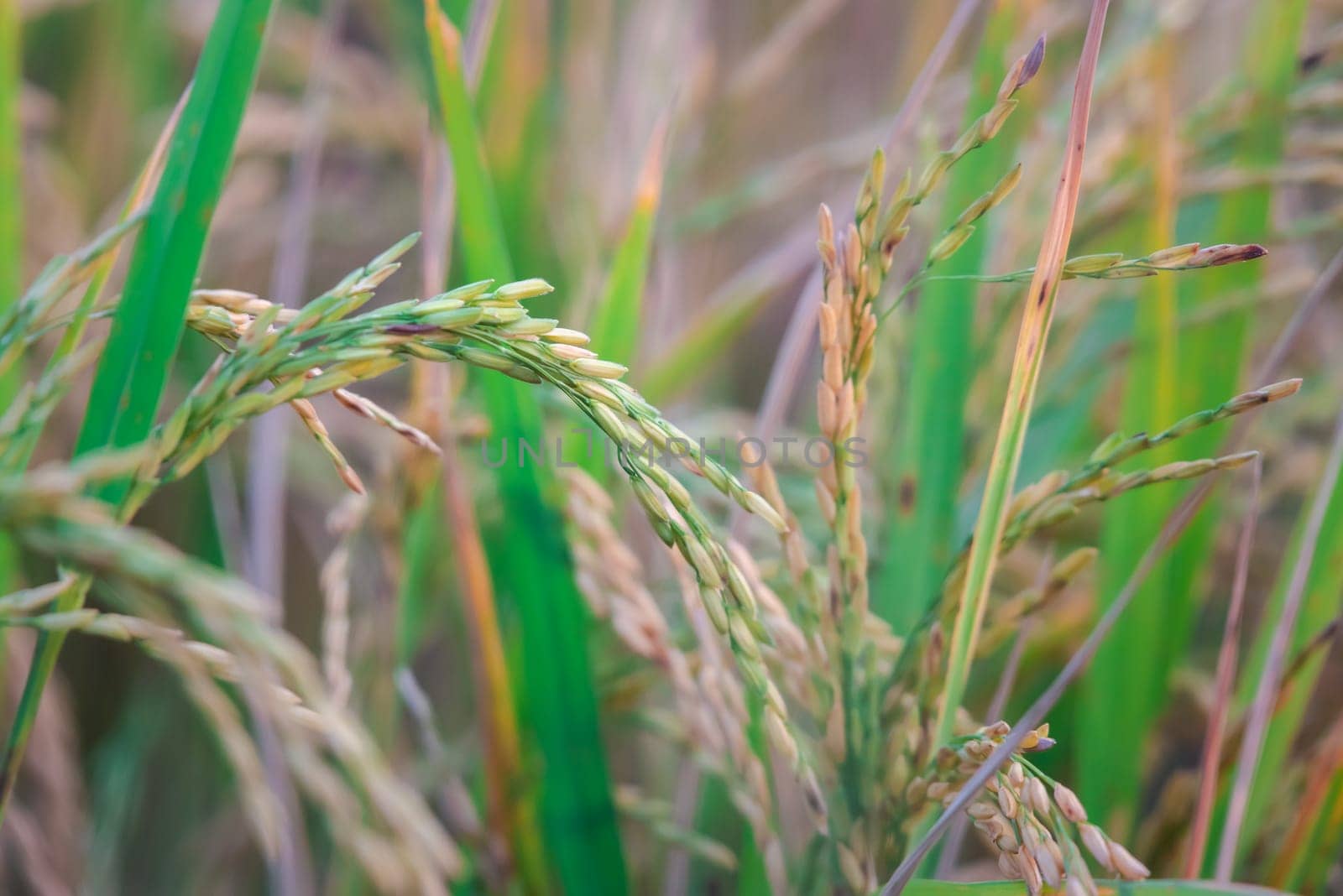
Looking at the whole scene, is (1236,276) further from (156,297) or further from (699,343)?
(156,297)

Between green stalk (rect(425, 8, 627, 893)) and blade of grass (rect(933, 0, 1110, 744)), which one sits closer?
blade of grass (rect(933, 0, 1110, 744))

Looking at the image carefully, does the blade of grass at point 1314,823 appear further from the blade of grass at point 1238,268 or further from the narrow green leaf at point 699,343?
the narrow green leaf at point 699,343

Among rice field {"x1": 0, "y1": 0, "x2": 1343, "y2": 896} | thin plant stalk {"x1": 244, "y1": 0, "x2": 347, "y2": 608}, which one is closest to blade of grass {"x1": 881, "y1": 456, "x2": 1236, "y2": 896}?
rice field {"x1": 0, "y1": 0, "x2": 1343, "y2": 896}

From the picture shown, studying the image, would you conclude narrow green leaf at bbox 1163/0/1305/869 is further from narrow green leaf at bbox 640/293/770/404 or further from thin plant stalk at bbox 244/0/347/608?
thin plant stalk at bbox 244/0/347/608

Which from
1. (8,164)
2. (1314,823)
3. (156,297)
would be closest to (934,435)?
(1314,823)

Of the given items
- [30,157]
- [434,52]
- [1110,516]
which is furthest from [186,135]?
[30,157]

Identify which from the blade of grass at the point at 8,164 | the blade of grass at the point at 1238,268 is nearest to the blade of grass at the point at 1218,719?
the blade of grass at the point at 1238,268

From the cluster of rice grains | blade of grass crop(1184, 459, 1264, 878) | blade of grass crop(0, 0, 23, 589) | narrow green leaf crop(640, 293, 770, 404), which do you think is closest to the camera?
the cluster of rice grains
